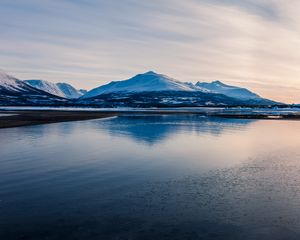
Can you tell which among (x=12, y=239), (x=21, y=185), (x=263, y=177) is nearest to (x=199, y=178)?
(x=263, y=177)

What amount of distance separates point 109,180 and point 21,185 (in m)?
4.60

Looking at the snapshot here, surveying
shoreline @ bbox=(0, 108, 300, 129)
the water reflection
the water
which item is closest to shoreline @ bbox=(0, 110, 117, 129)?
shoreline @ bbox=(0, 108, 300, 129)

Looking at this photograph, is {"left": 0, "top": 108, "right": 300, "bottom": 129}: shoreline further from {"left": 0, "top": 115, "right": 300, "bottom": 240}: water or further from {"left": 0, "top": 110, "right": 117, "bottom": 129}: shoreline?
{"left": 0, "top": 115, "right": 300, "bottom": 240}: water

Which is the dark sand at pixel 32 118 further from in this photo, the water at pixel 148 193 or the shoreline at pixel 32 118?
the water at pixel 148 193

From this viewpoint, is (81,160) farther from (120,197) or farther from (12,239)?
(12,239)

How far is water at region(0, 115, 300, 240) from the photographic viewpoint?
12.4 metres

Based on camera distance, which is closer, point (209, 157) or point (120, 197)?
point (120, 197)

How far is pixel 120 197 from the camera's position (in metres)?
16.2

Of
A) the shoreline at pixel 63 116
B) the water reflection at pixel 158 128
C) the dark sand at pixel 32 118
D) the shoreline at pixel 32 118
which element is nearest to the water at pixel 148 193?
the water reflection at pixel 158 128

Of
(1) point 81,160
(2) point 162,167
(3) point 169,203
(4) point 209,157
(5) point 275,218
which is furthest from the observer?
(4) point 209,157

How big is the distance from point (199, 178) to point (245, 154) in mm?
10661

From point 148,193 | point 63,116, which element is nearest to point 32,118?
point 63,116

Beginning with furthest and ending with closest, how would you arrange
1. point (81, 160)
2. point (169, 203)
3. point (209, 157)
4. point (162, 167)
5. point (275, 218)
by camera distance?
point (209, 157)
point (81, 160)
point (162, 167)
point (169, 203)
point (275, 218)

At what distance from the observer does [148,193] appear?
1691 cm
